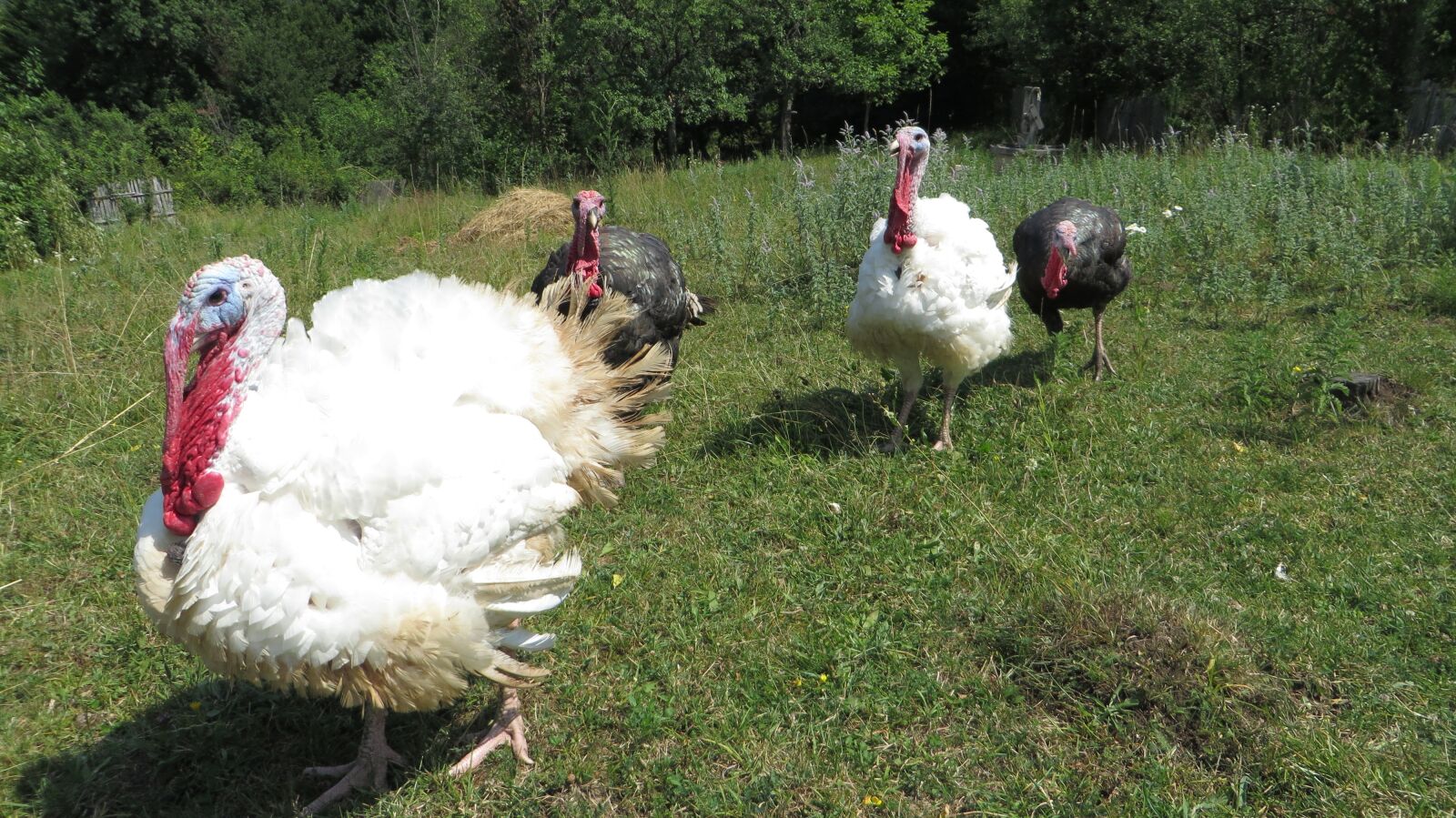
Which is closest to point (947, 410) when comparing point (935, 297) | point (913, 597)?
point (935, 297)

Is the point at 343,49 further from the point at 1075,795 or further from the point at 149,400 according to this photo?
the point at 1075,795

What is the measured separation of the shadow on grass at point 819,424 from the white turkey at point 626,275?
821 mm

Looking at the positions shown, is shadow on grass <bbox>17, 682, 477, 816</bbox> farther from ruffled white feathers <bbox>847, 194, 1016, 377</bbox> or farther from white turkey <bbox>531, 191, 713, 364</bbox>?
ruffled white feathers <bbox>847, 194, 1016, 377</bbox>

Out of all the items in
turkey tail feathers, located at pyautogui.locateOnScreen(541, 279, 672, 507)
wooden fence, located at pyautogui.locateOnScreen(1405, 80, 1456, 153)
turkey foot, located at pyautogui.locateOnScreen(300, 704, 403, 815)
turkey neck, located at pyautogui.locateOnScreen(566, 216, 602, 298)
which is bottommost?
turkey foot, located at pyautogui.locateOnScreen(300, 704, 403, 815)

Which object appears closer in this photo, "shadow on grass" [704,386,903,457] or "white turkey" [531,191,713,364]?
"white turkey" [531,191,713,364]

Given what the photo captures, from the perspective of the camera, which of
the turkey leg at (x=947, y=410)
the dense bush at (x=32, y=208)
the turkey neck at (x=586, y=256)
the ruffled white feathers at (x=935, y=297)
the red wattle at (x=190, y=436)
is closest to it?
→ the red wattle at (x=190, y=436)

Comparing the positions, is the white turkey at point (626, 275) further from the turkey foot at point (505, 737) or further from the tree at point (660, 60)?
the tree at point (660, 60)

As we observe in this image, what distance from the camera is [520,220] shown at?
435 inches

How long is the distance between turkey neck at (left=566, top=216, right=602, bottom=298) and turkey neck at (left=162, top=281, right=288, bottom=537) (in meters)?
2.72

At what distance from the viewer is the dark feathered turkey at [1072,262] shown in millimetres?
6195

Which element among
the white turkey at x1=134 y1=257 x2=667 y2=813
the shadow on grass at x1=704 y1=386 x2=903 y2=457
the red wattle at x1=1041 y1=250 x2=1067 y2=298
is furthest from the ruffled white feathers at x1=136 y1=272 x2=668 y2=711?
the red wattle at x1=1041 y1=250 x2=1067 y2=298

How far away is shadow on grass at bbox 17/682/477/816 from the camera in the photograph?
10.7ft

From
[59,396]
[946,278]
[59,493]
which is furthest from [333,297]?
[59,396]

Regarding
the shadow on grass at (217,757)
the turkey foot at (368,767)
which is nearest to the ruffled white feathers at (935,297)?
the shadow on grass at (217,757)
